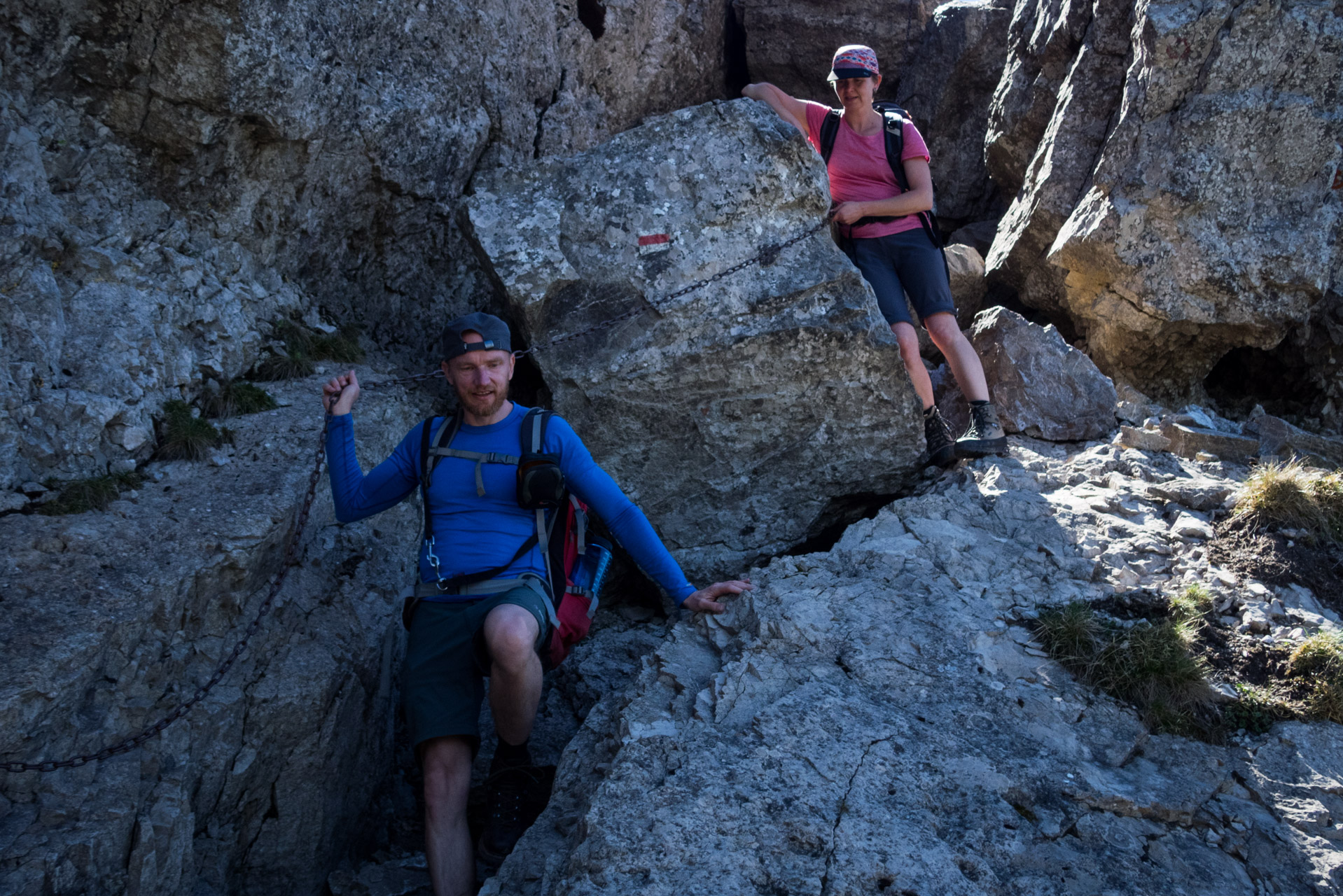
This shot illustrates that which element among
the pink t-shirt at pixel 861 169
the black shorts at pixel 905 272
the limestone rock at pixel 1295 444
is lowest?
the limestone rock at pixel 1295 444

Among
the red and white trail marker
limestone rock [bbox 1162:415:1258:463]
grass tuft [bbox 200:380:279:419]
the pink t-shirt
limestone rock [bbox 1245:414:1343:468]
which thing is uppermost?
the pink t-shirt

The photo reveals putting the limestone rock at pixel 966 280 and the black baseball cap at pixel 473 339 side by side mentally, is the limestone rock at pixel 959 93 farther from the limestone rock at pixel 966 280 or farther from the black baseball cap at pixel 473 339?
the black baseball cap at pixel 473 339

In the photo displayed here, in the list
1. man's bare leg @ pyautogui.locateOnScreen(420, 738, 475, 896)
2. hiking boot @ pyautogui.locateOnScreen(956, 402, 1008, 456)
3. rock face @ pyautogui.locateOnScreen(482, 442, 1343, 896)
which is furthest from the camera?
hiking boot @ pyautogui.locateOnScreen(956, 402, 1008, 456)

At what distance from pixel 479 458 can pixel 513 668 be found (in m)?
1.08

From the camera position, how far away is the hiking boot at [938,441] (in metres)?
6.57

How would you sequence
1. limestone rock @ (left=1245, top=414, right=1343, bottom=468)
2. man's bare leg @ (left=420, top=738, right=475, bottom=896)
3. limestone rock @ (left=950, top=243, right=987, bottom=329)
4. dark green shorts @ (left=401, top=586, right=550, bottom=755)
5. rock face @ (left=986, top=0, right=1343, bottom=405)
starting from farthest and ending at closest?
limestone rock @ (left=950, top=243, right=987, bottom=329) < rock face @ (left=986, top=0, right=1343, bottom=405) < limestone rock @ (left=1245, top=414, right=1343, bottom=468) < dark green shorts @ (left=401, top=586, right=550, bottom=755) < man's bare leg @ (left=420, top=738, right=475, bottom=896)

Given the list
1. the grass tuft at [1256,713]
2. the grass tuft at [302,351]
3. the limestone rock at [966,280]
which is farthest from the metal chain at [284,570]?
the grass tuft at [1256,713]

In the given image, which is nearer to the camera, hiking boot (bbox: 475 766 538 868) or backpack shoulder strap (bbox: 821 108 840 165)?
hiking boot (bbox: 475 766 538 868)

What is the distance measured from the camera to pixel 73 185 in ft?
18.4

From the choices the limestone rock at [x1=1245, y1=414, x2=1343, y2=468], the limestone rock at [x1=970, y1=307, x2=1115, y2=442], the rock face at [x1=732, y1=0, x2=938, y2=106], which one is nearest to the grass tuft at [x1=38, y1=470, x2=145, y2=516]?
the limestone rock at [x1=970, y1=307, x2=1115, y2=442]

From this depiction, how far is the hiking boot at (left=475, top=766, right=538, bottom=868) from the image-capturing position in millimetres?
4461

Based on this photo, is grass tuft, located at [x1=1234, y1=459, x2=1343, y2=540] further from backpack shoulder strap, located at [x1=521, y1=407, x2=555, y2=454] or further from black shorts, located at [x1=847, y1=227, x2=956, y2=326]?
backpack shoulder strap, located at [x1=521, y1=407, x2=555, y2=454]

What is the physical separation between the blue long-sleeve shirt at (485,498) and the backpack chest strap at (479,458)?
20mm

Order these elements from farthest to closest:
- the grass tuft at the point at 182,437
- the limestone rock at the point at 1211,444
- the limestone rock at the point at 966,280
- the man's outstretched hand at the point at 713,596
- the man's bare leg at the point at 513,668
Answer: the limestone rock at the point at 966,280, the limestone rock at the point at 1211,444, the grass tuft at the point at 182,437, the man's outstretched hand at the point at 713,596, the man's bare leg at the point at 513,668
